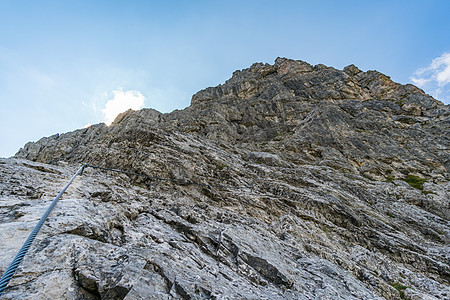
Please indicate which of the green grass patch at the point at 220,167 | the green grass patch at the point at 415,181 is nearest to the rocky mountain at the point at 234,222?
the green grass patch at the point at 415,181

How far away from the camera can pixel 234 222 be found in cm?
1377

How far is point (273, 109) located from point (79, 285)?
6693 centimetres

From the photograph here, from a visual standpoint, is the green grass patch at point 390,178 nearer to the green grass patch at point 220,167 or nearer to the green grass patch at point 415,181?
the green grass patch at point 415,181

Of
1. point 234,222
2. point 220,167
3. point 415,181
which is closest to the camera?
point 234,222

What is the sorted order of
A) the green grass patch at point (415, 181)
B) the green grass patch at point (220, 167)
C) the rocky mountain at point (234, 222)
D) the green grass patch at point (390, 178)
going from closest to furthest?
the rocky mountain at point (234, 222) → the green grass patch at point (220, 167) → the green grass patch at point (415, 181) → the green grass patch at point (390, 178)

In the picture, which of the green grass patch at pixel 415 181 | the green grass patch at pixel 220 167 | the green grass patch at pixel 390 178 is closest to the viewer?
the green grass patch at pixel 220 167

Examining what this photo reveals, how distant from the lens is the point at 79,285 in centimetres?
517

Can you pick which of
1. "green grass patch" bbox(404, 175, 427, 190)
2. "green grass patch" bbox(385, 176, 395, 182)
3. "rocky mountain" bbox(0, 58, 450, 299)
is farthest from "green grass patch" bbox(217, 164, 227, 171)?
"green grass patch" bbox(404, 175, 427, 190)

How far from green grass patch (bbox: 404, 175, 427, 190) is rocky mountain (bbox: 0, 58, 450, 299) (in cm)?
14

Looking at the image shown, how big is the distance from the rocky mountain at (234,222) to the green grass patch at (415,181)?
0.14 m

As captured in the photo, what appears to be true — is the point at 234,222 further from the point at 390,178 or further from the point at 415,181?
the point at 415,181

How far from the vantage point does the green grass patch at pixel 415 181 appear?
31.8 meters

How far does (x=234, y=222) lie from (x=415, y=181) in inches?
1388

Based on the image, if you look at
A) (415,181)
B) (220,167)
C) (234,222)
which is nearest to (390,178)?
(415,181)
